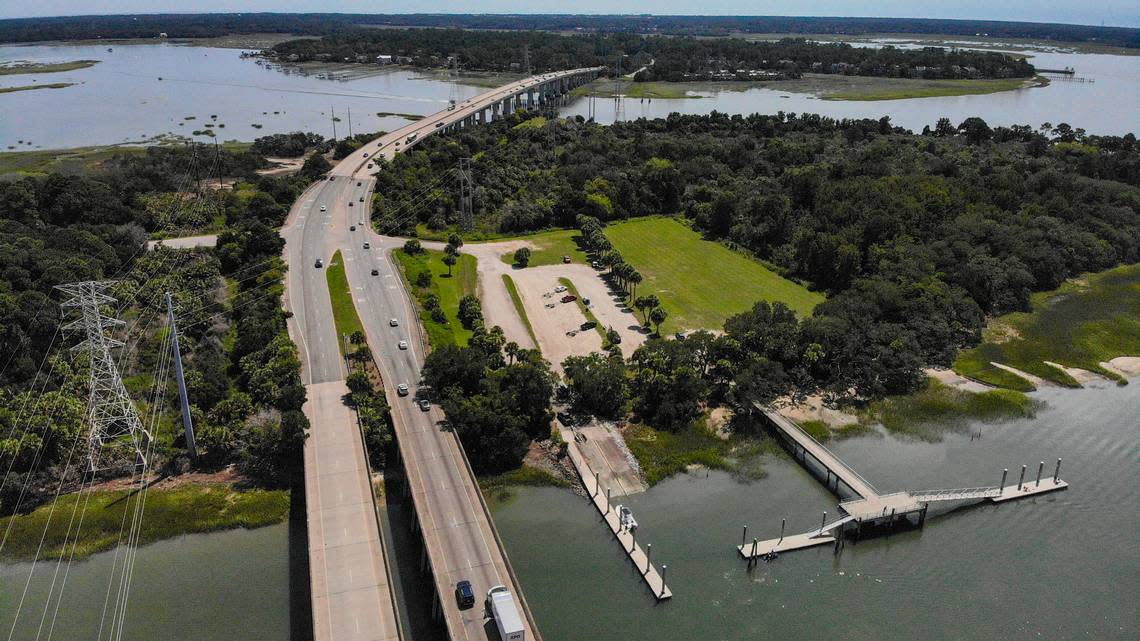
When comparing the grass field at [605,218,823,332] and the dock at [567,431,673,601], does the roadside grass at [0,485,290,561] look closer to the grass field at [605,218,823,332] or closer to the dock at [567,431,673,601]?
the dock at [567,431,673,601]

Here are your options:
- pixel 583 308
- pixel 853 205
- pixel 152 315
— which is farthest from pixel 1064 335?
pixel 152 315

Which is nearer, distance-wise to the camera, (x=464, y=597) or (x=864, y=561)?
(x=464, y=597)

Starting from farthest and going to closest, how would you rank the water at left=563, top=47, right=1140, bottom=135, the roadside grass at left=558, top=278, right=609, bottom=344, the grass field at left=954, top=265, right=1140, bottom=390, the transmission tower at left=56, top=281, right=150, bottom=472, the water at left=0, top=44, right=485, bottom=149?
the water at left=563, top=47, right=1140, bottom=135
the water at left=0, top=44, right=485, bottom=149
the roadside grass at left=558, top=278, right=609, bottom=344
the grass field at left=954, top=265, right=1140, bottom=390
the transmission tower at left=56, top=281, right=150, bottom=472

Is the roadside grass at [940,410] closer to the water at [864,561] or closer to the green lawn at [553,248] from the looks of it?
the water at [864,561]

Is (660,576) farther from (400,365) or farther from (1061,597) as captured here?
(400,365)

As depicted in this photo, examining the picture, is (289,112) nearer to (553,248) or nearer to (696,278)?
(553,248)

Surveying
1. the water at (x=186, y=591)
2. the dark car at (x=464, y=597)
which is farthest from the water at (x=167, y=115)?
the dark car at (x=464, y=597)

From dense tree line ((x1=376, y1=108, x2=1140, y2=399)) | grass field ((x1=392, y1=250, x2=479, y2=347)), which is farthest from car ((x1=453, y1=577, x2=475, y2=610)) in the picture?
grass field ((x1=392, y1=250, x2=479, y2=347))
